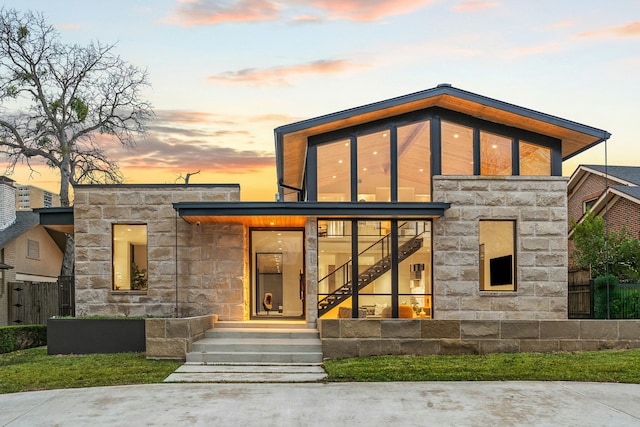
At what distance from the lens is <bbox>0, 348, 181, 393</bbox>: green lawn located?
1073 cm

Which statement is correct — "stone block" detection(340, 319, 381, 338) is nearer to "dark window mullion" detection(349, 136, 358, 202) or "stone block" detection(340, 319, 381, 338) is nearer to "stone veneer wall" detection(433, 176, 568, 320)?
"stone veneer wall" detection(433, 176, 568, 320)

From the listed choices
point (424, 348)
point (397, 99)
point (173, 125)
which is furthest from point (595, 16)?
point (173, 125)

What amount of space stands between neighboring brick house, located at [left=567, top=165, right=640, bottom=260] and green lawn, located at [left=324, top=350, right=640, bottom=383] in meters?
9.34

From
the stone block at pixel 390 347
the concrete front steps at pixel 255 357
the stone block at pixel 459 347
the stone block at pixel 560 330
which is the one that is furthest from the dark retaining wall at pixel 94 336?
the stone block at pixel 560 330

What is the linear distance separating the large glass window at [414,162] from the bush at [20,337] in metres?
10.7

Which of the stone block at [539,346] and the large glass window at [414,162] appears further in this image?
the large glass window at [414,162]

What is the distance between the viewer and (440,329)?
1297 centimetres

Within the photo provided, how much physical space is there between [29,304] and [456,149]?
19.2 meters

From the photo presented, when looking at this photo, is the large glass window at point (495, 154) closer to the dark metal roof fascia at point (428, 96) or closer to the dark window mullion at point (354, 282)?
the dark metal roof fascia at point (428, 96)

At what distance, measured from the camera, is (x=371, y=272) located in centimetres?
1606

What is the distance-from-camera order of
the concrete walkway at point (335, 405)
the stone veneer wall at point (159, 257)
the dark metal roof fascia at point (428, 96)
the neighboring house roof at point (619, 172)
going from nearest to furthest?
the concrete walkway at point (335, 405)
the dark metal roof fascia at point (428, 96)
the stone veneer wall at point (159, 257)
the neighboring house roof at point (619, 172)

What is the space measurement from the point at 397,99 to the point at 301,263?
6249mm

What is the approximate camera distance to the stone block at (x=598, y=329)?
43.7 feet

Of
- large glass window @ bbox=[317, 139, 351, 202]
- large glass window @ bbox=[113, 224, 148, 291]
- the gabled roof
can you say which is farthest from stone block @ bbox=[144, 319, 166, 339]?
the gabled roof
